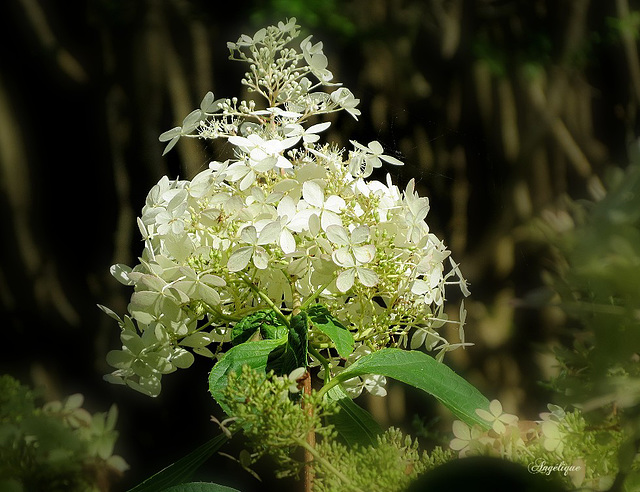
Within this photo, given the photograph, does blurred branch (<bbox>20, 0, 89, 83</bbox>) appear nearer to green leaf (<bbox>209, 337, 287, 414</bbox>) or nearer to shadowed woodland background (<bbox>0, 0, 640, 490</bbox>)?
shadowed woodland background (<bbox>0, 0, 640, 490</bbox>)

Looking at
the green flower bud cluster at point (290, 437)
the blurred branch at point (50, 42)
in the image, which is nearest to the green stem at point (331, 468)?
the green flower bud cluster at point (290, 437)

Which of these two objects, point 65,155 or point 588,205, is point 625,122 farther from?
point 65,155

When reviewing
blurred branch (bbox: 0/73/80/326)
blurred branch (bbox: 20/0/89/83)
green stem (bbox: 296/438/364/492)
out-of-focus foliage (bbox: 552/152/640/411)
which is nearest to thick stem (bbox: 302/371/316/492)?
green stem (bbox: 296/438/364/492)

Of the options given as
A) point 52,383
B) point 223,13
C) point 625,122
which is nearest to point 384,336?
point 625,122

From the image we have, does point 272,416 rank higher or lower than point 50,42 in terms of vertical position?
lower

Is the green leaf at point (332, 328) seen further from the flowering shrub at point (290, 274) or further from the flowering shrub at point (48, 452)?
the flowering shrub at point (48, 452)

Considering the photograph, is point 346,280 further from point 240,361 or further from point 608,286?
point 608,286

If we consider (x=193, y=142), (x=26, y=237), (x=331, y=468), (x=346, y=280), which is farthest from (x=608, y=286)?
(x=26, y=237)
